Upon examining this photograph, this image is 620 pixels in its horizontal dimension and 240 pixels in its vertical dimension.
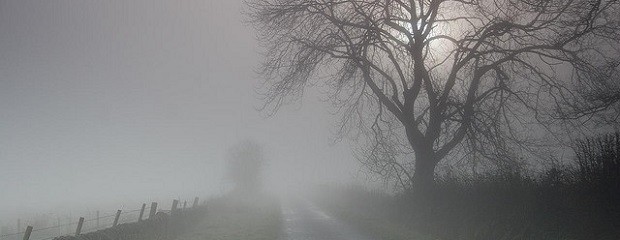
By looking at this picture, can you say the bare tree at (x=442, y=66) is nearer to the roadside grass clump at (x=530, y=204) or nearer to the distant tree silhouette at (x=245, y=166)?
the roadside grass clump at (x=530, y=204)

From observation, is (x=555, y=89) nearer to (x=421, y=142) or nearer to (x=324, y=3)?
(x=421, y=142)

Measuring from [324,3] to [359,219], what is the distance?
10261 mm

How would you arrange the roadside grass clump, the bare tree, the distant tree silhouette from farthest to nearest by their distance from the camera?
the distant tree silhouette
the bare tree
the roadside grass clump

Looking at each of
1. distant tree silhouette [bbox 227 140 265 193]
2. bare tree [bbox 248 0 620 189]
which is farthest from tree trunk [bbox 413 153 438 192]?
distant tree silhouette [bbox 227 140 265 193]

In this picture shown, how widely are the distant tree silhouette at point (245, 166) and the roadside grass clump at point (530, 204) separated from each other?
57623 millimetres

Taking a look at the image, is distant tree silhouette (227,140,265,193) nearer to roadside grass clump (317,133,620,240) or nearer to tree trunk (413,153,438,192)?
tree trunk (413,153,438,192)

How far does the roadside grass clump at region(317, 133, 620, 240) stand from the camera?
10453mm

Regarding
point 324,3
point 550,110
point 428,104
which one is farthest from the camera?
point 428,104

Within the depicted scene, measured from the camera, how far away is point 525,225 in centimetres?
1202

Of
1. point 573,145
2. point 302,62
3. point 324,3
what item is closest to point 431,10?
point 324,3

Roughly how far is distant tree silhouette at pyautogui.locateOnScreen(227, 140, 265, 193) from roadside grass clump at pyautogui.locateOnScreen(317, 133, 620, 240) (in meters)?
57.6

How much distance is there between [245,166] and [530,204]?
219ft

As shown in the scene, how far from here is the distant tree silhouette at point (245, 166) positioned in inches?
2977

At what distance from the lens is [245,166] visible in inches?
3031
